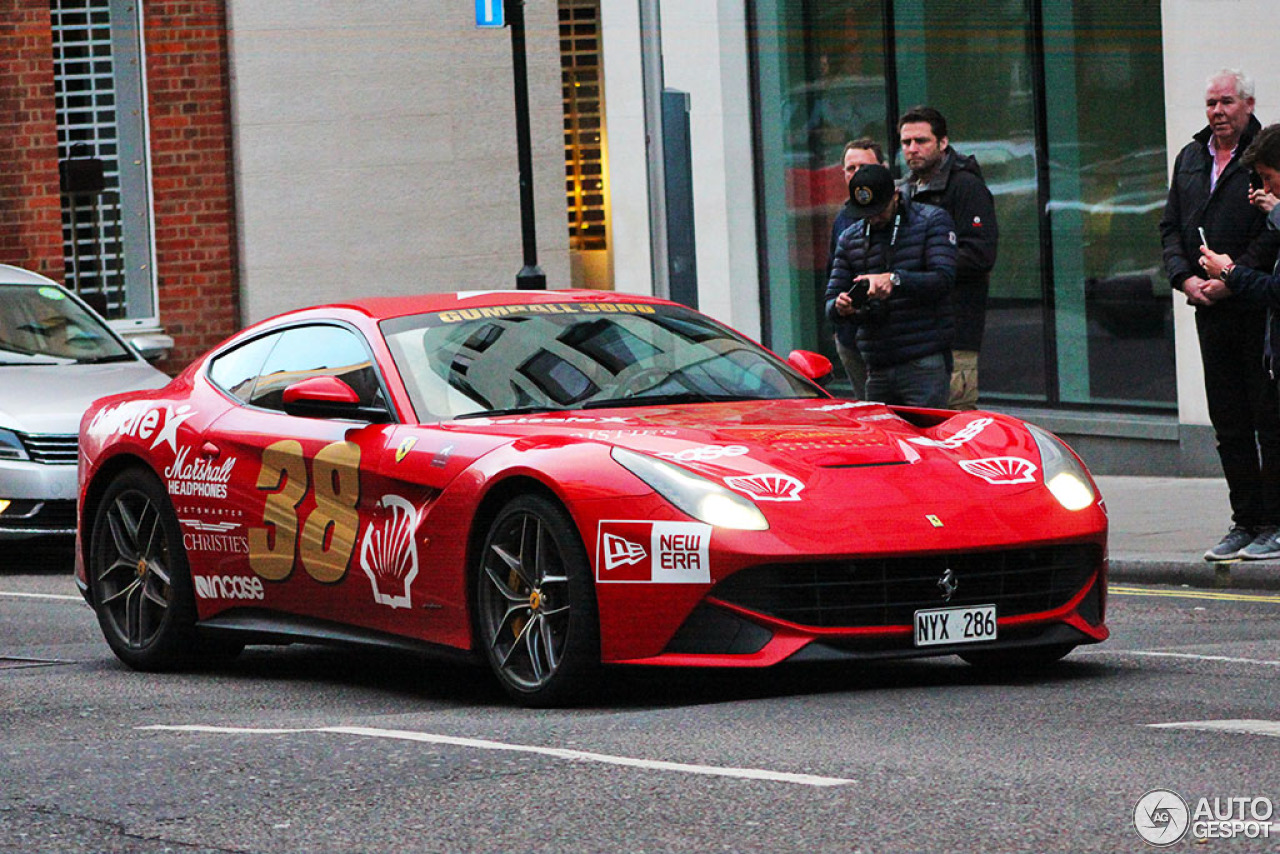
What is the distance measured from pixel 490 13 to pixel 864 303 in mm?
7169

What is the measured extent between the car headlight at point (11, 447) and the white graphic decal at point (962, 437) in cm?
704

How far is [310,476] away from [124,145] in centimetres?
1561

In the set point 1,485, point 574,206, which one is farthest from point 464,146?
point 1,485

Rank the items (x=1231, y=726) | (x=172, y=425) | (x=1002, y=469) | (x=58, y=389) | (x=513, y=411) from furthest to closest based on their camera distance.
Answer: (x=58, y=389) → (x=172, y=425) → (x=513, y=411) → (x=1002, y=469) → (x=1231, y=726)

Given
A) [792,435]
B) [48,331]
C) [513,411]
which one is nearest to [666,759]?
[792,435]

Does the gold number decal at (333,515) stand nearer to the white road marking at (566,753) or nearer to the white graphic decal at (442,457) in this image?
the white graphic decal at (442,457)

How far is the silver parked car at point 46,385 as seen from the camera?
44.1 ft

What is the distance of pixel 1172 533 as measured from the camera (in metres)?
12.3

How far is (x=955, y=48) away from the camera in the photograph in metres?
17.6

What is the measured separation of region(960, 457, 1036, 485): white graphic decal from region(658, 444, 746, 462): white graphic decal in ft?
2.40

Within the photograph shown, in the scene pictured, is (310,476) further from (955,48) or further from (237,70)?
(237,70)

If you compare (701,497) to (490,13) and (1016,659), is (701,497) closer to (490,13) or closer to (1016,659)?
(1016,659)

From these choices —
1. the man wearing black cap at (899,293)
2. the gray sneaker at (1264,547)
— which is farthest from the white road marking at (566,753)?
the gray sneaker at (1264,547)

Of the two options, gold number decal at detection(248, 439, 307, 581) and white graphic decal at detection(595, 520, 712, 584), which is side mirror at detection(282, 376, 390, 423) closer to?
gold number decal at detection(248, 439, 307, 581)
